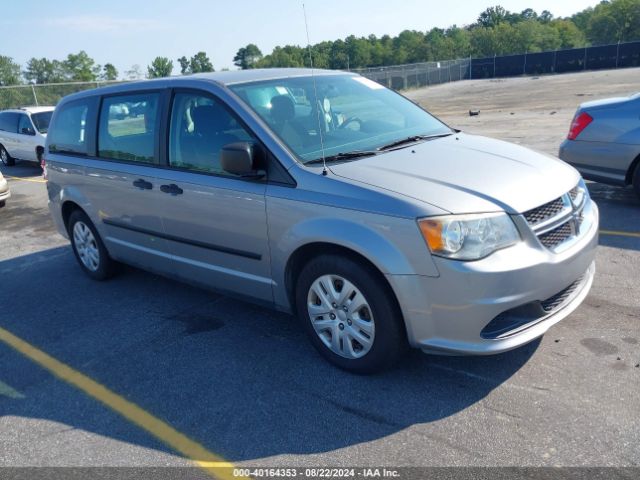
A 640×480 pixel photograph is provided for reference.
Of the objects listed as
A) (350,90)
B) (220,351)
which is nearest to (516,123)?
(350,90)

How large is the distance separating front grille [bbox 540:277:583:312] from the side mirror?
1.93 meters

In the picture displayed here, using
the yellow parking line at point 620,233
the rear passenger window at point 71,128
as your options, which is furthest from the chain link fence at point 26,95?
the yellow parking line at point 620,233

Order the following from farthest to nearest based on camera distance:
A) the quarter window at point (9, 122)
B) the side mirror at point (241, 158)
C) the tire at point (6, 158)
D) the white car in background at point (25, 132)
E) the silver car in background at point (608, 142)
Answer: the tire at point (6, 158), the quarter window at point (9, 122), the white car in background at point (25, 132), the silver car in background at point (608, 142), the side mirror at point (241, 158)

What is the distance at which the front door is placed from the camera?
12.8 ft

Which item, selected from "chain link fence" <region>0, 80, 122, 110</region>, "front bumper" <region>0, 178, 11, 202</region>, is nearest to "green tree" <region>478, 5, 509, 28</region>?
"chain link fence" <region>0, 80, 122, 110</region>

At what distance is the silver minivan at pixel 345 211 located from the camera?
3113 millimetres

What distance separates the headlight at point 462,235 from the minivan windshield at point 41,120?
1401 cm

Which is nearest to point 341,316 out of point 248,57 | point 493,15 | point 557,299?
point 557,299

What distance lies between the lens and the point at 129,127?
16.4ft

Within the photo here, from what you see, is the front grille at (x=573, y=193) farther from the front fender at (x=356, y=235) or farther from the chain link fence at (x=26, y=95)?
the chain link fence at (x=26, y=95)

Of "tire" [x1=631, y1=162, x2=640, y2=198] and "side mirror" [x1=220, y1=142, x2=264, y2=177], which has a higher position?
"side mirror" [x1=220, y1=142, x2=264, y2=177]

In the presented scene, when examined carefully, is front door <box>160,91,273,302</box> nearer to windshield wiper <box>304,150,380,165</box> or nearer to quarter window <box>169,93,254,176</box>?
quarter window <box>169,93,254,176</box>

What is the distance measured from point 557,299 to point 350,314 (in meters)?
1.23

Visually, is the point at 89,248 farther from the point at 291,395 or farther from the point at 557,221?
the point at 557,221
